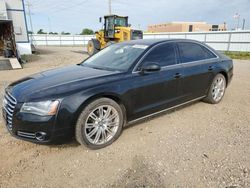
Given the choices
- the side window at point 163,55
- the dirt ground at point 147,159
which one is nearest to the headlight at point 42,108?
the dirt ground at point 147,159

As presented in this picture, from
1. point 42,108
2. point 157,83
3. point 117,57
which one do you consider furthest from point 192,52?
point 42,108

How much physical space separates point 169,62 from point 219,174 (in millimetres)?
2069

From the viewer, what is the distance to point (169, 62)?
378cm

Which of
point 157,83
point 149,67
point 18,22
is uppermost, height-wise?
point 18,22

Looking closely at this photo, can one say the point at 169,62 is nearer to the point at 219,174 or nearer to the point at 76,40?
the point at 219,174

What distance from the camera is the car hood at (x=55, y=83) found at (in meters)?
2.71

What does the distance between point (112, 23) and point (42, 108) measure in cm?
1348

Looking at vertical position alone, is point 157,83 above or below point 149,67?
below

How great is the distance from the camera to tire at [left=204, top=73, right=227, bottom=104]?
4711mm

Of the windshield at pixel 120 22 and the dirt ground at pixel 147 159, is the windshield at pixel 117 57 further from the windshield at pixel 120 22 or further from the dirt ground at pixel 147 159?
the windshield at pixel 120 22

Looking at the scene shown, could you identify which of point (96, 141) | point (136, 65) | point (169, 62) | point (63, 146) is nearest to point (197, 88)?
point (169, 62)

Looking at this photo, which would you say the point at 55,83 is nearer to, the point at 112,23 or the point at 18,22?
the point at 112,23

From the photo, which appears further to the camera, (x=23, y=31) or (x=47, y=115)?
(x=23, y=31)

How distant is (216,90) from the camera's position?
4852 millimetres
